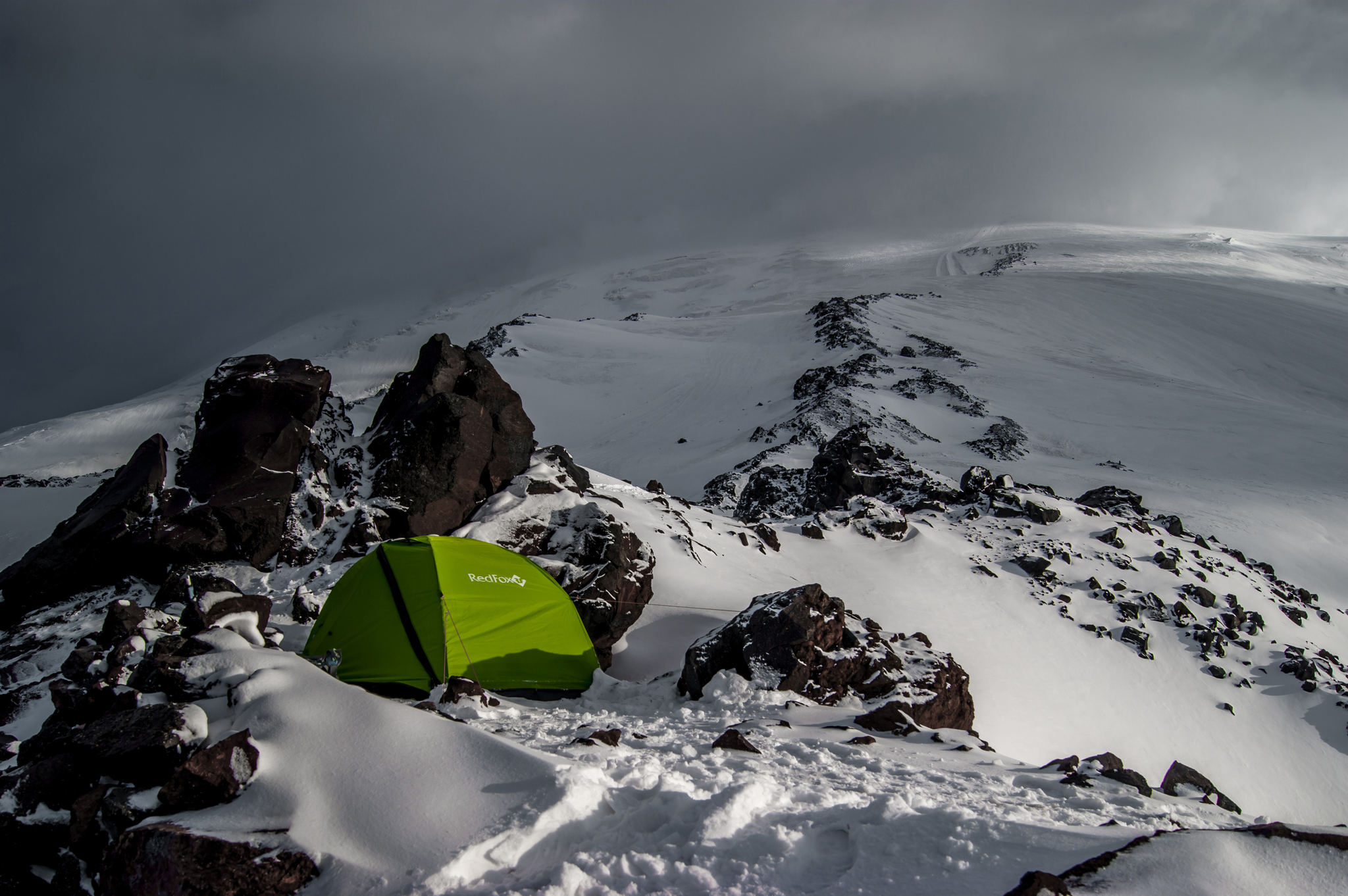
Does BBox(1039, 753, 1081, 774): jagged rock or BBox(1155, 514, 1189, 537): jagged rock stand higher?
BBox(1039, 753, 1081, 774): jagged rock

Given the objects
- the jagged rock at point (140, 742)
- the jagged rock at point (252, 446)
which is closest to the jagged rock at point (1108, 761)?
the jagged rock at point (140, 742)

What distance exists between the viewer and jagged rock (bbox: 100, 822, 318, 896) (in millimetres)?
3531

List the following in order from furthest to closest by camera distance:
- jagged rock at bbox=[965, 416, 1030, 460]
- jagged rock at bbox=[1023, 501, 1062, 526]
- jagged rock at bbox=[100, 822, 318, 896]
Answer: jagged rock at bbox=[965, 416, 1030, 460] → jagged rock at bbox=[1023, 501, 1062, 526] → jagged rock at bbox=[100, 822, 318, 896]

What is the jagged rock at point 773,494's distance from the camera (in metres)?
23.6

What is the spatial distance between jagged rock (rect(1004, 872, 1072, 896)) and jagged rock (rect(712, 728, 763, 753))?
291cm

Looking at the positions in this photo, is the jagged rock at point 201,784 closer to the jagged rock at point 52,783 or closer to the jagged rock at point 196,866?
the jagged rock at point 196,866

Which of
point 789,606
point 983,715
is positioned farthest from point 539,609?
point 983,715

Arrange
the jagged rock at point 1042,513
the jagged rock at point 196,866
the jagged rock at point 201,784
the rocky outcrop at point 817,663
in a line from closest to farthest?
the jagged rock at point 196,866 < the jagged rock at point 201,784 < the rocky outcrop at point 817,663 < the jagged rock at point 1042,513

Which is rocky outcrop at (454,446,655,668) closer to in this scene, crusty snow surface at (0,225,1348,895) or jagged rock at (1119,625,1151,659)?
crusty snow surface at (0,225,1348,895)

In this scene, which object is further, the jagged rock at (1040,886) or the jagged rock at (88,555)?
the jagged rock at (88,555)

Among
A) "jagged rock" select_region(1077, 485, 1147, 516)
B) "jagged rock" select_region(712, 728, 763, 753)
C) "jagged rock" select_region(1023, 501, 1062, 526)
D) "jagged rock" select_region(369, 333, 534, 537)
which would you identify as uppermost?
"jagged rock" select_region(369, 333, 534, 537)

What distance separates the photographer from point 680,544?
480 inches

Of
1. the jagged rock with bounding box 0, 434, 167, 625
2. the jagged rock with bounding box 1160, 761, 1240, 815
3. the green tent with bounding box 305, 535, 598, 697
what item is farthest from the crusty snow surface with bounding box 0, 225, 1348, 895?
the jagged rock with bounding box 0, 434, 167, 625

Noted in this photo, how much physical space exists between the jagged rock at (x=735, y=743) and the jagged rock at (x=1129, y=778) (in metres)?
2.98
